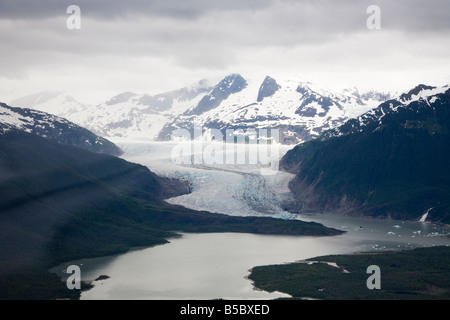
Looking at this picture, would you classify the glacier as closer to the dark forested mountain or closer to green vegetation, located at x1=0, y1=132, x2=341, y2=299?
green vegetation, located at x1=0, y1=132, x2=341, y2=299

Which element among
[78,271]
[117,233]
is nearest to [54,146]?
[117,233]

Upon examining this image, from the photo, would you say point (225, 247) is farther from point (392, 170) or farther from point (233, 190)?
point (392, 170)

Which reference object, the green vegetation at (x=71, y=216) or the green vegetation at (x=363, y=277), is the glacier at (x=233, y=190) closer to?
the green vegetation at (x=71, y=216)

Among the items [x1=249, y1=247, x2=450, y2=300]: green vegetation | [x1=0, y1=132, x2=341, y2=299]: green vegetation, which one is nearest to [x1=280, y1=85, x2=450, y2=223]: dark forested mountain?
[x1=0, y1=132, x2=341, y2=299]: green vegetation

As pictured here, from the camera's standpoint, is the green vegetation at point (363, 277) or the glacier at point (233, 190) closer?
the green vegetation at point (363, 277)

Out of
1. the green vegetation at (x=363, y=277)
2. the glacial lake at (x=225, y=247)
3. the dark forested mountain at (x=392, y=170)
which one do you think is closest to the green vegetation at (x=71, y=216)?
the glacial lake at (x=225, y=247)
